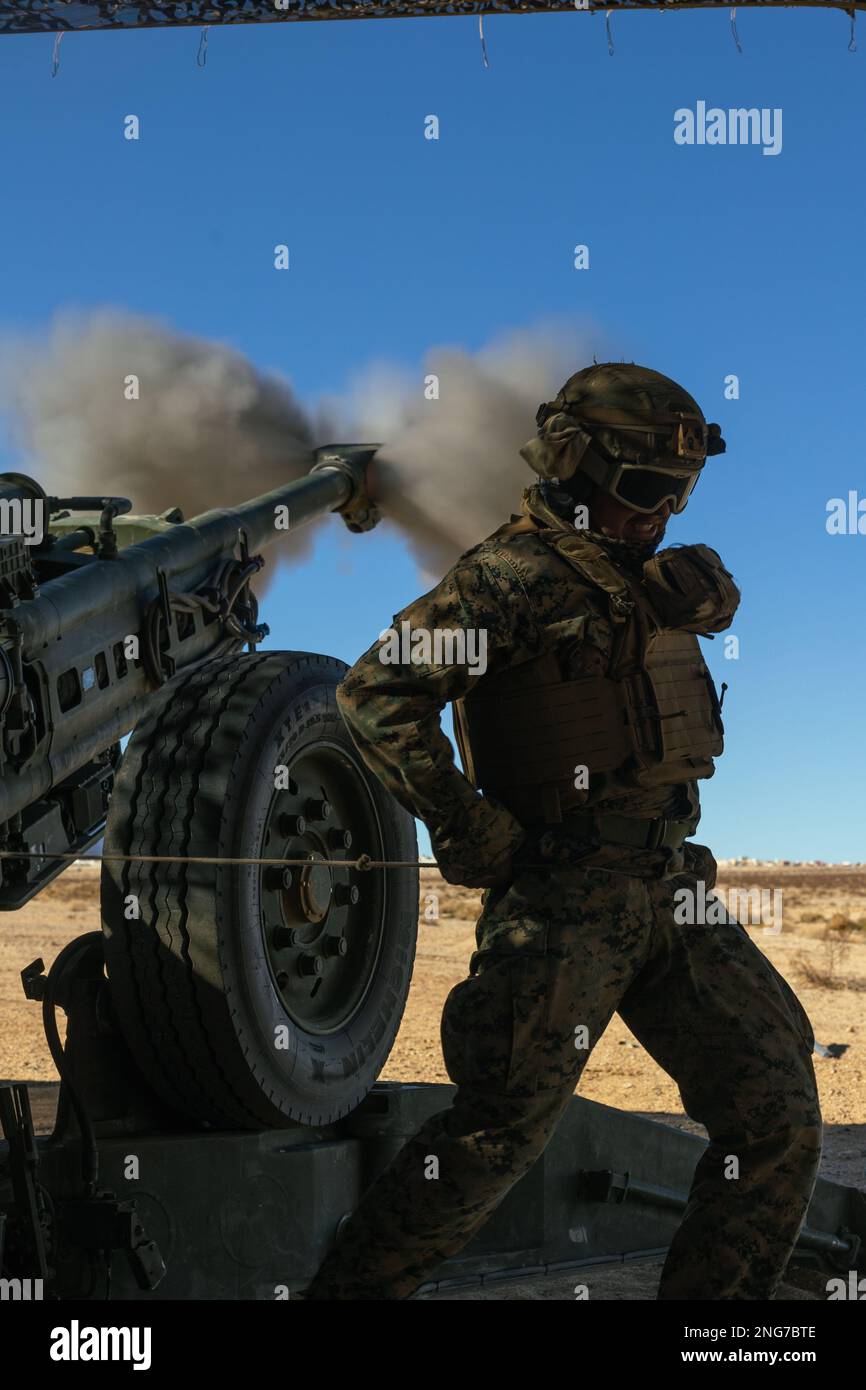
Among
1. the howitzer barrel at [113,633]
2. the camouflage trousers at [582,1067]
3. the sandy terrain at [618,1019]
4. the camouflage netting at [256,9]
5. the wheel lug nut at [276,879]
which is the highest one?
the camouflage netting at [256,9]

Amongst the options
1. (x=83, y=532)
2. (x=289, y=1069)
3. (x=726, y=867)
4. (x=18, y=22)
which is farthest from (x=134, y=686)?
(x=726, y=867)

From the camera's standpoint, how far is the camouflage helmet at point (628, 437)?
12.2ft

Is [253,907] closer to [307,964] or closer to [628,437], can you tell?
[307,964]

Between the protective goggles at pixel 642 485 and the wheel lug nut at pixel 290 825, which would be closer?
the protective goggles at pixel 642 485

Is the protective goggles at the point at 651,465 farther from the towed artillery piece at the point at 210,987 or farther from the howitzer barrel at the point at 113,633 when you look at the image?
the howitzer barrel at the point at 113,633

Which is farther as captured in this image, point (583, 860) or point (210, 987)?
point (210, 987)

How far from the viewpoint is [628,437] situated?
3727 millimetres

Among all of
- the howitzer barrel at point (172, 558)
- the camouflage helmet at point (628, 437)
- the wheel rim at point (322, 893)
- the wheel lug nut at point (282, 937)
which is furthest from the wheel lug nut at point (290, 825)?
the camouflage helmet at point (628, 437)

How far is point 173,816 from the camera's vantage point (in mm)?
4473

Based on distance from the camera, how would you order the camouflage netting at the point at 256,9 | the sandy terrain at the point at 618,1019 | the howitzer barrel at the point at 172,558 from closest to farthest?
the howitzer barrel at the point at 172,558, the camouflage netting at the point at 256,9, the sandy terrain at the point at 618,1019

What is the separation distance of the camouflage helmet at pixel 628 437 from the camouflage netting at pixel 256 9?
4.06 metres

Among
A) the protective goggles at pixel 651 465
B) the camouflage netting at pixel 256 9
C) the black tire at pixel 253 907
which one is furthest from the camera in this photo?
the camouflage netting at pixel 256 9

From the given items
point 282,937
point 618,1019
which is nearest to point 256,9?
point 282,937

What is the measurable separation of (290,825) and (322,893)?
20cm
